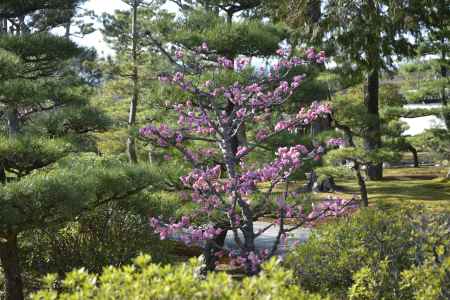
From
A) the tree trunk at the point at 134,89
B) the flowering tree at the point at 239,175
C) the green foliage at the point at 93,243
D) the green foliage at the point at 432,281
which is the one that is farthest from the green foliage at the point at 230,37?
the tree trunk at the point at 134,89

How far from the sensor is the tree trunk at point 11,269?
802 centimetres

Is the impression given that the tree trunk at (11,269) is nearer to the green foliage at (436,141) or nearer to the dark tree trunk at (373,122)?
the dark tree trunk at (373,122)

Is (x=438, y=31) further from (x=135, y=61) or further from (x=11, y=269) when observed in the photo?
(x=11, y=269)

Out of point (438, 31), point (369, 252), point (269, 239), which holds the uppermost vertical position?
point (438, 31)

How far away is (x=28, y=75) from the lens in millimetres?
9633

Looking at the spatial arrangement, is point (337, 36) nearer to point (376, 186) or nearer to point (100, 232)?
point (376, 186)

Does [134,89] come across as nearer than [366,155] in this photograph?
No

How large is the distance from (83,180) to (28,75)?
350 cm

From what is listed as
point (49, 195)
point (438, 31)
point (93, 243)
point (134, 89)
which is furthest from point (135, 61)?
point (49, 195)

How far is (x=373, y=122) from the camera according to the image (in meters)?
14.6

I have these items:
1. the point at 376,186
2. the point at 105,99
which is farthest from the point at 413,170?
the point at 105,99

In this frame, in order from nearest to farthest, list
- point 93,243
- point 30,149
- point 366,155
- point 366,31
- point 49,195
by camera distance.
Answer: point 49,195, point 30,149, point 93,243, point 366,155, point 366,31

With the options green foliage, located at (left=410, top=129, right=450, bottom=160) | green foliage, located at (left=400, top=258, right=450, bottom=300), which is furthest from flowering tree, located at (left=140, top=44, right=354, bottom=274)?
green foliage, located at (left=410, top=129, right=450, bottom=160)

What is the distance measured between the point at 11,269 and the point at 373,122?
9789 millimetres
